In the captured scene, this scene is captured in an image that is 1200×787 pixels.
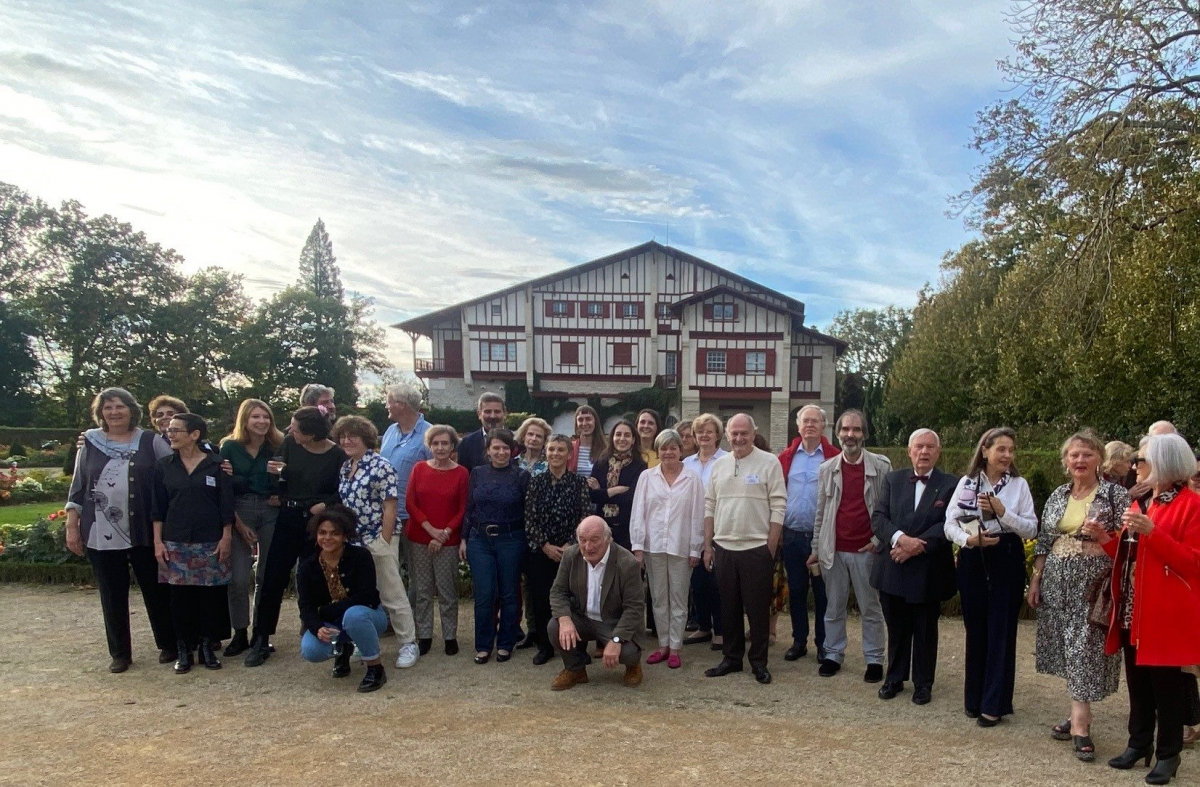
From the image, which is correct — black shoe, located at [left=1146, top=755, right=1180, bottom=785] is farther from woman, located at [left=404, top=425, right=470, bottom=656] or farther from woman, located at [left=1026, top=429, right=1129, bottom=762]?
woman, located at [left=404, top=425, right=470, bottom=656]

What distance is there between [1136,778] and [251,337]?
130ft

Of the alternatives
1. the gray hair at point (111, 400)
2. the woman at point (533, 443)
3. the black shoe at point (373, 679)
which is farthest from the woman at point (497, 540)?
the gray hair at point (111, 400)

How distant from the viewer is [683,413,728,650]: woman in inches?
213

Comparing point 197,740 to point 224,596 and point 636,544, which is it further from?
point 636,544

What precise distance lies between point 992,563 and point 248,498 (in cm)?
490

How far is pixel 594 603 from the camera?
15.6 ft

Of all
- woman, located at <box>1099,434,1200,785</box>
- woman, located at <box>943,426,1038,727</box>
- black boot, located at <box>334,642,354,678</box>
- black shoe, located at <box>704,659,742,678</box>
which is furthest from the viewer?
black shoe, located at <box>704,659,742,678</box>

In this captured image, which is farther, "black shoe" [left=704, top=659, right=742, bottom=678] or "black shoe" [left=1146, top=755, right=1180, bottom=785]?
"black shoe" [left=704, top=659, right=742, bottom=678]

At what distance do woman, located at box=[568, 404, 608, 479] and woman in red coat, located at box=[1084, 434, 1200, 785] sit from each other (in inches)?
130

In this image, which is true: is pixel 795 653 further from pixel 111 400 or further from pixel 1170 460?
pixel 111 400

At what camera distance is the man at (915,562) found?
424 centimetres

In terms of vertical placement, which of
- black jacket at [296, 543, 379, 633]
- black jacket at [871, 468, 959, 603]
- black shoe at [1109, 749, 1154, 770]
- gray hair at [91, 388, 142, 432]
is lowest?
black shoe at [1109, 749, 1154, 770]

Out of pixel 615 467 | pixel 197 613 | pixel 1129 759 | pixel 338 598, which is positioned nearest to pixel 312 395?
pixel 197 613

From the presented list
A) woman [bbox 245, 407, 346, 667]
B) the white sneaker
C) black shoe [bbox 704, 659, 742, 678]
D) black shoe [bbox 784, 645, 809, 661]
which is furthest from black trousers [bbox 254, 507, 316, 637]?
black shoe [bbox 784, 645, 809, 661]
